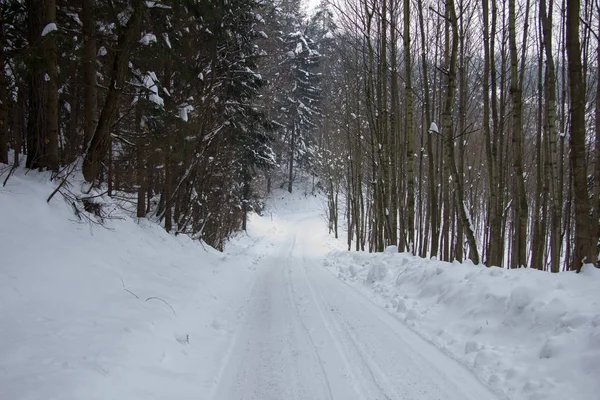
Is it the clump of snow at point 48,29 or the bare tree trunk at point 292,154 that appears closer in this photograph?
the clump of snow at point 48,29

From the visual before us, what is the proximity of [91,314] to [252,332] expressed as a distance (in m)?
2.22

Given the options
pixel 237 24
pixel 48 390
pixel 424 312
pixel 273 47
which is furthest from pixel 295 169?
pixel 48 390

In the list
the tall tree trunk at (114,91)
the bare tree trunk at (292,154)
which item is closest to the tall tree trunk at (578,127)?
the tall tree trunk at (114,91)

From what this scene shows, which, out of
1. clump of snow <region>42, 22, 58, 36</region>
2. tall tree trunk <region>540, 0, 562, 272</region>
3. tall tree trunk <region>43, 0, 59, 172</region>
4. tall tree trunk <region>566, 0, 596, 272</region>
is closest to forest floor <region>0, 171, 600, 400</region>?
tall tree trunk <region>43, 0, 59, 172</region>

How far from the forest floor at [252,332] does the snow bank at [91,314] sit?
0.7 inches

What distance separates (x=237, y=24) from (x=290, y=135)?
30.6 metres

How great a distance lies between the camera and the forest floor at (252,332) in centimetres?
326

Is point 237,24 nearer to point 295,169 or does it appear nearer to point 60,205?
point 60,205

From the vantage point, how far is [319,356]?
14.1 feet

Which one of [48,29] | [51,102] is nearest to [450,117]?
[48,29]

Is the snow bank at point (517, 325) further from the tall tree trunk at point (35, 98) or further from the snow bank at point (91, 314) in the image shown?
the tall tree trunk at point (35, 98)

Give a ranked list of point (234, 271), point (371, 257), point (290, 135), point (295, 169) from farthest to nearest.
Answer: point (295, 169)
point (290, 135)
point (371, 257)
point (234, 271)

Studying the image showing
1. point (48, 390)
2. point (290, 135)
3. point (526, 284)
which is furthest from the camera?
point (290, 135)

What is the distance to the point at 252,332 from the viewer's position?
207 inches
